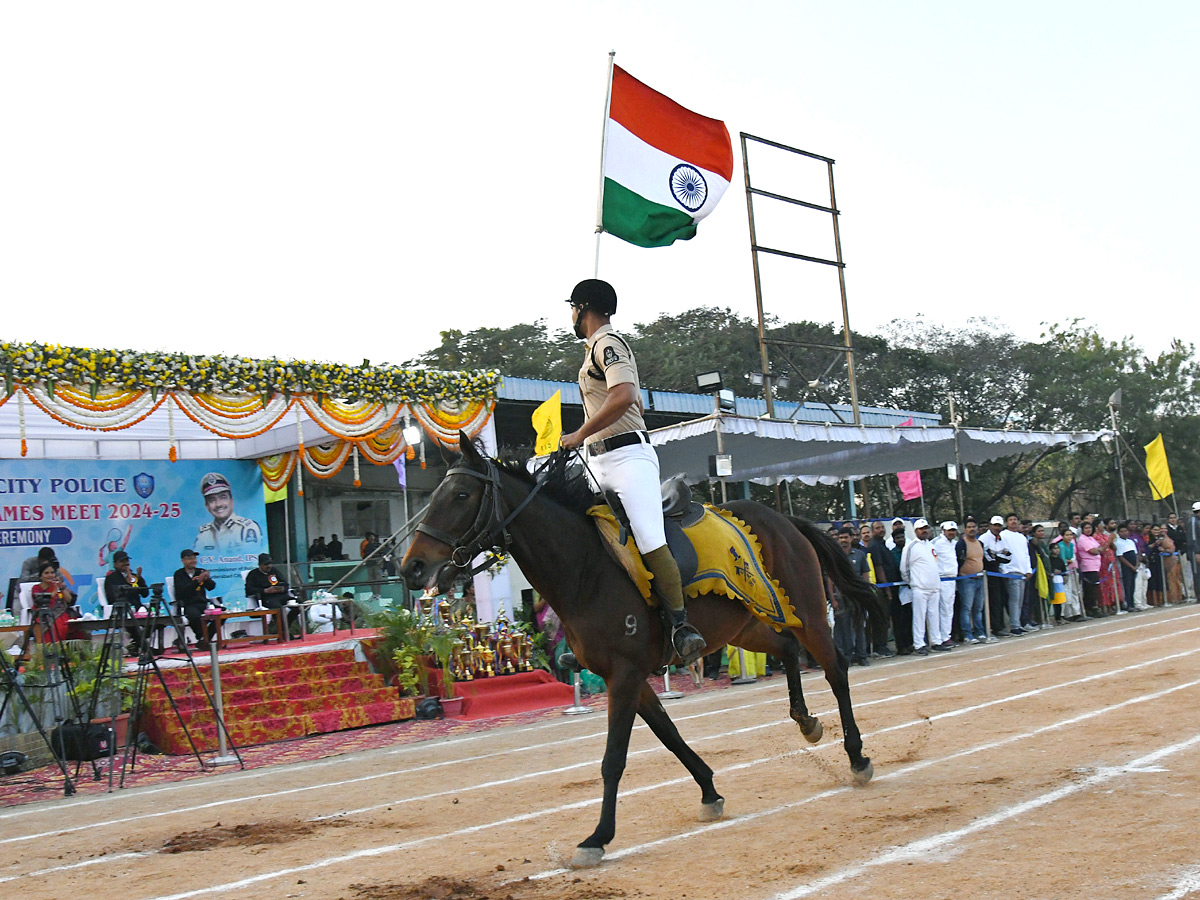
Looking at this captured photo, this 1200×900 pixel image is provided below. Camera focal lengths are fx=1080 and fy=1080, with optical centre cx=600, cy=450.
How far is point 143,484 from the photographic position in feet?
64.2

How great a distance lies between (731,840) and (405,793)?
3.51 m

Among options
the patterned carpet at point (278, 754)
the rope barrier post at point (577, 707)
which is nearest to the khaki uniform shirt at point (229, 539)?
the patterned carpet at point (278, 754)

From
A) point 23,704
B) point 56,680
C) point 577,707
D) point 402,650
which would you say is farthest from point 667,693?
point 23,704

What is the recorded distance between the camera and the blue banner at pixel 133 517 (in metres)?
18.1

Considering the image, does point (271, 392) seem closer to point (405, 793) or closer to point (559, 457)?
point (405, 793)

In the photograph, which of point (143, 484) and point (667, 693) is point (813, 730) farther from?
point (143, 484)

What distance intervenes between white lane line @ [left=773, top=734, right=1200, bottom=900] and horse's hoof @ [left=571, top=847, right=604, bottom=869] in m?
1.05

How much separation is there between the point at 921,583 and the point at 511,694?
7067mm

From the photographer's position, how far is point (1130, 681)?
33.8ft

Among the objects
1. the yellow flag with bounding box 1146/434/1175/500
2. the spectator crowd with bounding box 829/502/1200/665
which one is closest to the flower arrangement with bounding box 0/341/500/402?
the spectator crowd with bounding box 829/502/1200/665

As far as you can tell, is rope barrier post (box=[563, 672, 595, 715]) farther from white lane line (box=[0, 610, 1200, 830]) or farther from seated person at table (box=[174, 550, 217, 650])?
seated person at table (box=[174, 550, 217, 650])

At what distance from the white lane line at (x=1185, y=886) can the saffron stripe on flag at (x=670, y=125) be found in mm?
10014

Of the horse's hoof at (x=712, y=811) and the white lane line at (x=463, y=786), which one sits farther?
the white lane line at (x=463, y=786)

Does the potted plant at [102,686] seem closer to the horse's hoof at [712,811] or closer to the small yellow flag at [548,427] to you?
the small yellow flag at [548,427]
